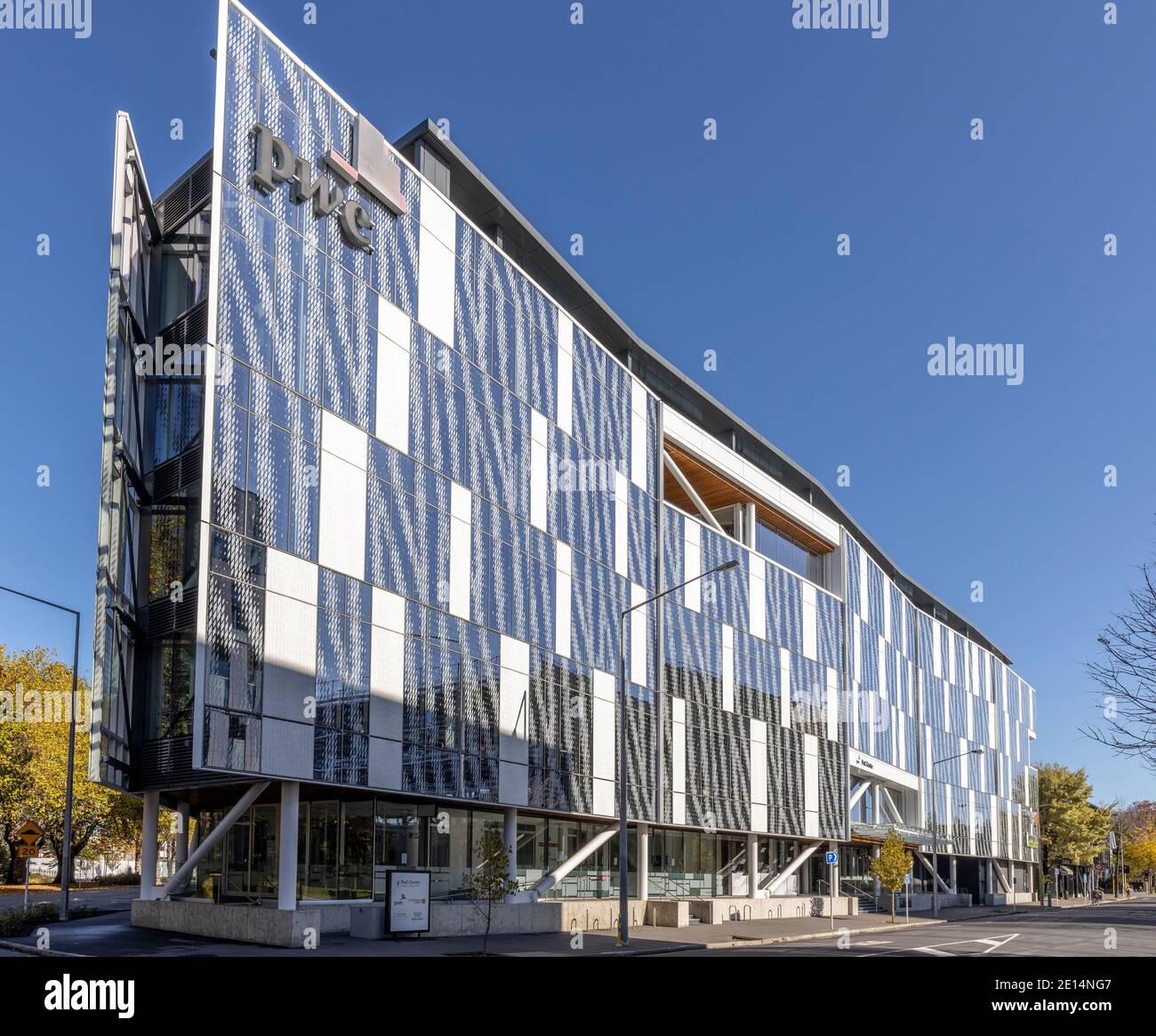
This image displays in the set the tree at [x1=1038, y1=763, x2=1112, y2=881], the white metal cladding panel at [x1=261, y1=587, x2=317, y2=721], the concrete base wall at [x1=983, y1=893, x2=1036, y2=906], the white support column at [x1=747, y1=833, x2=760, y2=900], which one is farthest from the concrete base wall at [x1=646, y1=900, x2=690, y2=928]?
the tree at [x1=1038, y1=763, x2=1112, y2=881]

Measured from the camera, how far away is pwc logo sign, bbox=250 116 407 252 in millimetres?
29641

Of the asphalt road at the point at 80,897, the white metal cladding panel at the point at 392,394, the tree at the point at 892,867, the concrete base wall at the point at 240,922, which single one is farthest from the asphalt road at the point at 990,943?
the asphalt road at the point at 80,897

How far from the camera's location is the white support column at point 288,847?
28812mm

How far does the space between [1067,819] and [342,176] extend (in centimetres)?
10973

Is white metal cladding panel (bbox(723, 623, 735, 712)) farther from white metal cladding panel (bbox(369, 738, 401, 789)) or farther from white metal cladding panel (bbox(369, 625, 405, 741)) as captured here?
white metal cladding panel (bbox(369, 738, 401, 789))

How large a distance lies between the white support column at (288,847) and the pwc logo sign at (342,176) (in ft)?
47.7

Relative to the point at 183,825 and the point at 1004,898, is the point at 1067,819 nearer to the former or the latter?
the point at 1004,898

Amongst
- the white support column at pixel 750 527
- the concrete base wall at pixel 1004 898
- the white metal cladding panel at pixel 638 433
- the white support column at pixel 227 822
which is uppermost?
the white metal cladding panel at pixel 638 433

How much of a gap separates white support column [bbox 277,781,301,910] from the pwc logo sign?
14536 millimetres

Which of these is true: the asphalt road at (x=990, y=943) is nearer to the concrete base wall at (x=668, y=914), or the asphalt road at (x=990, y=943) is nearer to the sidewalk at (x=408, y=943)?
the sidewalk at (x=408, y=943)

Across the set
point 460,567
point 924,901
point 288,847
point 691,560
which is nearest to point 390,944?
point 288,847
